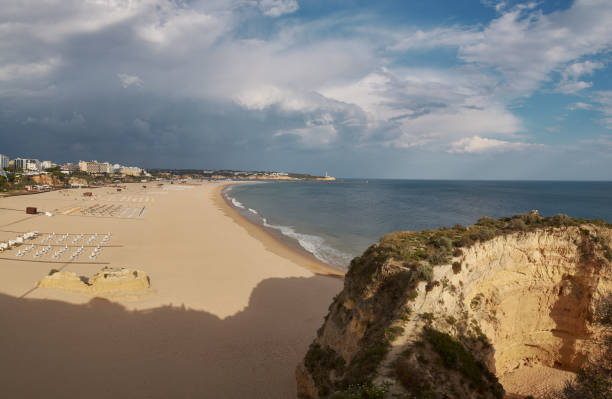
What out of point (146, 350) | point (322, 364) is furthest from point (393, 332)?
point (146, 350)

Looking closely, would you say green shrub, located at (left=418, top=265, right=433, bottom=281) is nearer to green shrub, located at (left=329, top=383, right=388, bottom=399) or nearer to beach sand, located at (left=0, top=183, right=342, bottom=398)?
green shrub, located at (left=329, top=383, right=388, bottom=399)

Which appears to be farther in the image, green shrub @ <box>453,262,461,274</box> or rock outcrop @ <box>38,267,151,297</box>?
rock outcrop @ <box>38,267,151,297</box>

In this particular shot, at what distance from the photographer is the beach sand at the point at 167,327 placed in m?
10.6

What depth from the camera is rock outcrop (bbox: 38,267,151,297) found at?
15914mm

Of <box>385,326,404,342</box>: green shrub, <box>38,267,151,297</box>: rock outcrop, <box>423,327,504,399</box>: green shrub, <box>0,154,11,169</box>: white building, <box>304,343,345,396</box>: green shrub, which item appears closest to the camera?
<box>423,327,504,399</box>: green shrub

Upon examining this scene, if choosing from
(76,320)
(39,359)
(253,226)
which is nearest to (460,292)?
(39,359)

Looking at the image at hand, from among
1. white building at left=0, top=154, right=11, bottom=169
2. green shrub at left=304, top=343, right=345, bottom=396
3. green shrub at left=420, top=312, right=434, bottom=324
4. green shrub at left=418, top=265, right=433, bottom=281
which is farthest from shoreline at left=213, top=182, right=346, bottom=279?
white building at left=0, top=154, right=11, bottom=169

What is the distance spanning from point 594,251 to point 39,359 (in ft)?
60.6

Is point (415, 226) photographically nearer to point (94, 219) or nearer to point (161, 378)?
point (161, 378)

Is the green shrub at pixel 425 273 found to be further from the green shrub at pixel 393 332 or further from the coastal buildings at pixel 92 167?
the coastal buildings at pixel 92 167

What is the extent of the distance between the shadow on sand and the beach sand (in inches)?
1.6

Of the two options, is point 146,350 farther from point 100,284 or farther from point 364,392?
point 364,392

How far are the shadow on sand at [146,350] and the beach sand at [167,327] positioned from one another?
0.04 meters

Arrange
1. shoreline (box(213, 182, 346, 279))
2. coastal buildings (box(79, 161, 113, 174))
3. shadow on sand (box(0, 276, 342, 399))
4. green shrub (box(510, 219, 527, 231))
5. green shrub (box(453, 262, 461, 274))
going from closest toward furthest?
1. green shrub (box(453, 262, 461, 274))
2. green shrub (box(510, 219, 527, 231))
3. shadow on sand (box(0, 276, 342, 399))
4. shoreline (box(213, 182, 346, 279))
5. coastal buildings (box(79, 161, 113, 174))
